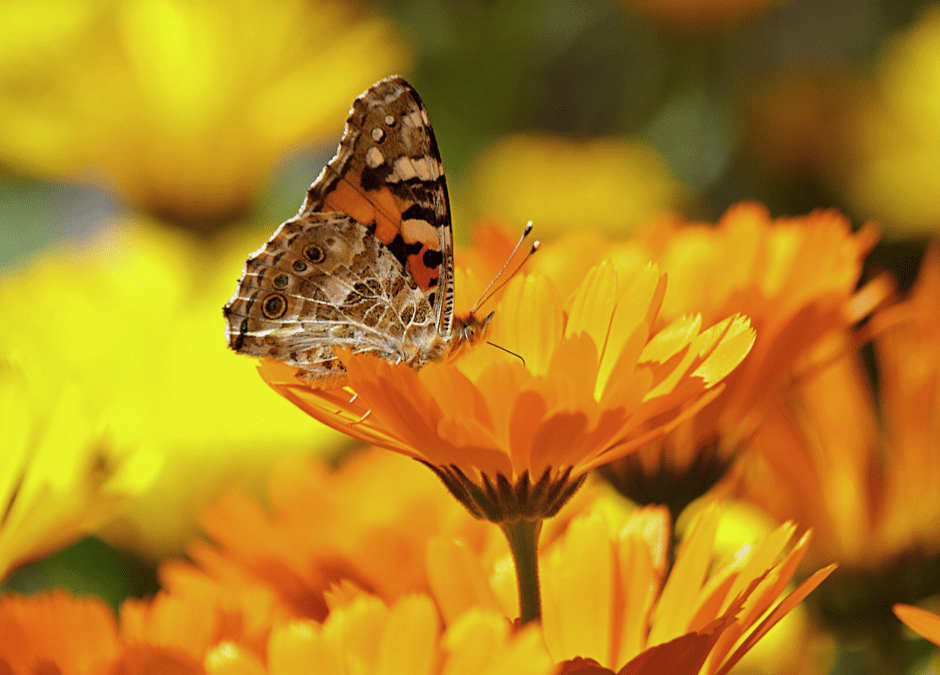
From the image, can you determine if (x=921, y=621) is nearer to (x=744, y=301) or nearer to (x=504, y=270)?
(x=744, y=301)

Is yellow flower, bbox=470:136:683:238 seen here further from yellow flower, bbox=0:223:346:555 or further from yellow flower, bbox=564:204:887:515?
yellow flower, bbox=564:204:887:515

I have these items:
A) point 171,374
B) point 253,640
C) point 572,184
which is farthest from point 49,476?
point 572,184

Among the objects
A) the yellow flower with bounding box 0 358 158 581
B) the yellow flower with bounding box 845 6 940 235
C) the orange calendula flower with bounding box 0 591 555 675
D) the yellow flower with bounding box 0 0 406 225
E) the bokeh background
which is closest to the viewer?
the orange calendula flower with bounding box 0 591 555 675

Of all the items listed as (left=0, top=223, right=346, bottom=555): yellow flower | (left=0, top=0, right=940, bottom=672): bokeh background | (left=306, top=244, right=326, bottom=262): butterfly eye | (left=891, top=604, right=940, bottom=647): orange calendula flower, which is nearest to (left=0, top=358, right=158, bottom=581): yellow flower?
(left=0, top=0, right=940, bottom=672): bokeh background

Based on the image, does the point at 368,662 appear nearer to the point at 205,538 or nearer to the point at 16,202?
the point at 205,538

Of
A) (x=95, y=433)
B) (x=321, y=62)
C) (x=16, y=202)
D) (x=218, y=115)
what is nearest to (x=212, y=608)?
(x=95, y=433)

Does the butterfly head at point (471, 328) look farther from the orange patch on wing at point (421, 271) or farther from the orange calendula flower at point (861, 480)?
the orange calendula flower at point (861, 480)
